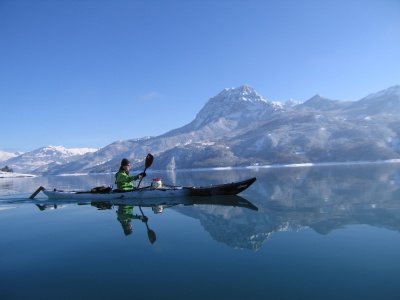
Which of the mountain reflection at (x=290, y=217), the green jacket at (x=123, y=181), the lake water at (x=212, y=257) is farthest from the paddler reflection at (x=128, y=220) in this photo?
the green jacket at (x=123, y=181)

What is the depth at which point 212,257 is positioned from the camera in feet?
32.3

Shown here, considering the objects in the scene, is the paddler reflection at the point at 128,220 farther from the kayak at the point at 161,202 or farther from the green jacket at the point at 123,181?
the green jacket at the point at 123,181

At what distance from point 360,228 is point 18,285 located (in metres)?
13.4

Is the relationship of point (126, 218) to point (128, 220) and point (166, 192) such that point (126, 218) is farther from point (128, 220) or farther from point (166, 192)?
point (166, 192)

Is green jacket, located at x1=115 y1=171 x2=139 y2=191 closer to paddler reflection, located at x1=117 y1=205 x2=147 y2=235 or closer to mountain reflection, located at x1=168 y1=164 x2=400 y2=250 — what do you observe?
paddler reflection, located at x1=117 y1=205 x2=147 y2=235

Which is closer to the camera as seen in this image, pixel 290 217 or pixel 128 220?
pixel 290 217

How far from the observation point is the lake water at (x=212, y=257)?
7.50 m

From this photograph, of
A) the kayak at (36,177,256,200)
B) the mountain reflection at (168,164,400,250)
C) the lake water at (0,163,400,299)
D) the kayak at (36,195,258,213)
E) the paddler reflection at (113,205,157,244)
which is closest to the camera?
the lake water at (0,163,400,299)

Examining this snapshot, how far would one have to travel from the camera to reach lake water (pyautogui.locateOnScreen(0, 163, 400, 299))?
7496 mm

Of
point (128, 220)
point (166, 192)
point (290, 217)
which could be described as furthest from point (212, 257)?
point (166, 192)

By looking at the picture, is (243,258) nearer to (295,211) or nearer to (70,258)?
(70,258)

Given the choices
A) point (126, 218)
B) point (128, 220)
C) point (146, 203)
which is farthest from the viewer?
point (146, 203)

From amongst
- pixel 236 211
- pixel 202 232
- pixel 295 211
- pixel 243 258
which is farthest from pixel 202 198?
pixel 243 258

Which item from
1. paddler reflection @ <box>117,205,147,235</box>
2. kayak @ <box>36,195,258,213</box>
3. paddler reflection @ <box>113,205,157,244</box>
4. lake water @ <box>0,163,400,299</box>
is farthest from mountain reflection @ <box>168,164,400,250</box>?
paddler reflection @ <box>117,205,147,235</box>
